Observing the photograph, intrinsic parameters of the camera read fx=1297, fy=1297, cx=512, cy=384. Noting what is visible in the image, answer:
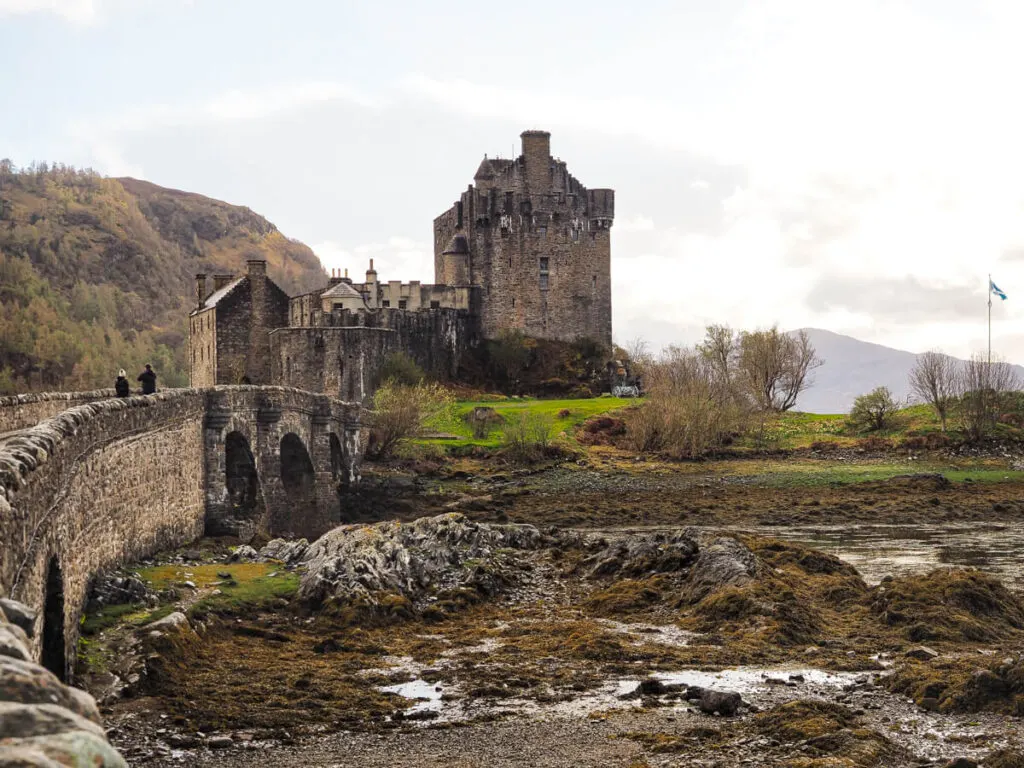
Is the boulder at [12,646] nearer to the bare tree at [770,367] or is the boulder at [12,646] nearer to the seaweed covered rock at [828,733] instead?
the seaweed covered rock at [828,733]

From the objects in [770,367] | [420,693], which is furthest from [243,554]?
[770,367]

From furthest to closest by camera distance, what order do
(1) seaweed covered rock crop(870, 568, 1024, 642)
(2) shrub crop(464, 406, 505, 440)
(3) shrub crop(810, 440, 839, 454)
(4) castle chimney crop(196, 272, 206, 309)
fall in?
(4) castle chimney crop(196, 272, 206, 309) < (2) shrub crop(464, 406, 505, 440) < (3) shrub crop(810, 440, 839, 454) < (1) seaweed covered rock crop(870, 568, 1024, 642)

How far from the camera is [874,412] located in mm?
63531

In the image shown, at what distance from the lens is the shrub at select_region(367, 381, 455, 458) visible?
2089 inches

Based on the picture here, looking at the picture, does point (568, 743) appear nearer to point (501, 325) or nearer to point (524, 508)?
point (524, 508)

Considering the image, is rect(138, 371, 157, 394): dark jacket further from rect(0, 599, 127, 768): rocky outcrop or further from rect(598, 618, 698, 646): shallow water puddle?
rect(0, 599, 127, 768): rocky outcrop

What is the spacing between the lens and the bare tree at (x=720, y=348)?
7319 cm

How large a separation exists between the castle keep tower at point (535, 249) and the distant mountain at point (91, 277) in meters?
31.2

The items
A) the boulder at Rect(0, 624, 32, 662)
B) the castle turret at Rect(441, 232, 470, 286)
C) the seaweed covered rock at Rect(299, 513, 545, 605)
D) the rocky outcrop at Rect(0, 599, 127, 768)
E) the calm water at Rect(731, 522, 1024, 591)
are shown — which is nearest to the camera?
the rocky outcrop at Rect(0, 599, 127, 768)

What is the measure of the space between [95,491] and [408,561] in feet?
24.0

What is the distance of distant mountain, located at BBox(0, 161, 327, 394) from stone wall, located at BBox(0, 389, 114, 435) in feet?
210

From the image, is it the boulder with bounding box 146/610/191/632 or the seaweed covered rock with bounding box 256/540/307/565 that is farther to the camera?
the seaweed covered rock with bounding box 256/540/307/565

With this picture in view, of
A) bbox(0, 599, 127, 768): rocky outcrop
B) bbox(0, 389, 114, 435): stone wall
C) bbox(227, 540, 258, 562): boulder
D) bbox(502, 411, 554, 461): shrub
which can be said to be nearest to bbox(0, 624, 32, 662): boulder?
bbox(0, 599, 127, 768): rocky outcrop

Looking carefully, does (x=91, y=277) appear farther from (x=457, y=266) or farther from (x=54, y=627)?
(x=54, y=627)
